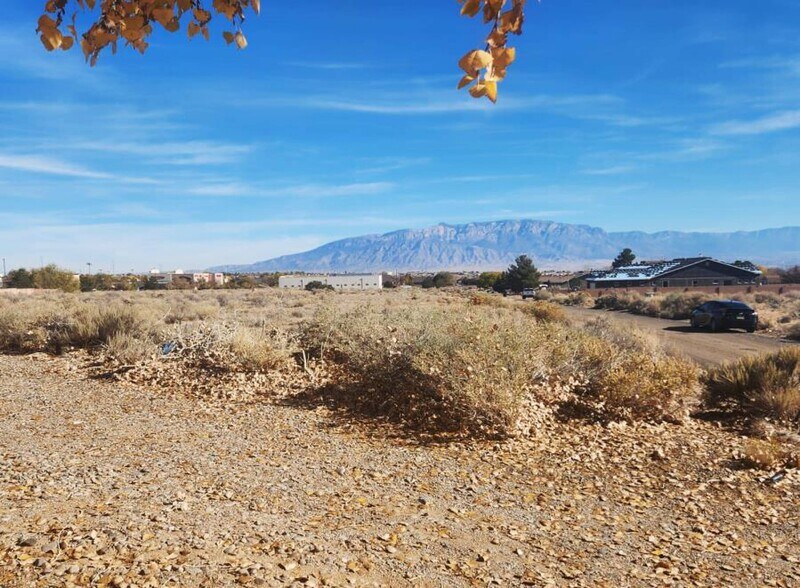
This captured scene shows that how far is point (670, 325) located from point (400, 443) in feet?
88.6

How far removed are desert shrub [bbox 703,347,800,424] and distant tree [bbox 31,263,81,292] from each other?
52958 mm

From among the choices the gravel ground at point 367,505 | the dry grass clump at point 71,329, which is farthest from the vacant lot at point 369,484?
the dry grass clump at point 71,329

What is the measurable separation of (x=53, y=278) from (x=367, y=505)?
56202 mm

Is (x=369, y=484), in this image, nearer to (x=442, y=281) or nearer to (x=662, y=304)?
(x=662, y=304)

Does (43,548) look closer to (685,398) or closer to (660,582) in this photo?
(660,582)

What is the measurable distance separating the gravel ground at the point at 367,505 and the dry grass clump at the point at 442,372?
537 mm

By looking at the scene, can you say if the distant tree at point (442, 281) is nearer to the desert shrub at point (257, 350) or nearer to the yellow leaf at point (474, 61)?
the desert shrub at point (257, 350)

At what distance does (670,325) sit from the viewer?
1216 inches

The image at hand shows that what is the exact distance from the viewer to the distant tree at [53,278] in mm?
52656

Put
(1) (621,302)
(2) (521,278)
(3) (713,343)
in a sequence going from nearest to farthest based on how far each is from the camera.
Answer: (3) (713,343) < (1) (621,302) < (2) (521,278)

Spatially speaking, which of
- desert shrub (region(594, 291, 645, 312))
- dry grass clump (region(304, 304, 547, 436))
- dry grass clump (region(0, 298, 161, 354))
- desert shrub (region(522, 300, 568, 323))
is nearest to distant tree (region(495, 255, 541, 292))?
desert shrub (region(594, 291, 645, 312))

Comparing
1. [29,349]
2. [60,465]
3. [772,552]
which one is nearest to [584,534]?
[772,552]

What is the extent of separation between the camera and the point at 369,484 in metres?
5.83

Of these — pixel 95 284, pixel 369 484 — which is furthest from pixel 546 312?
pixel 95 284
